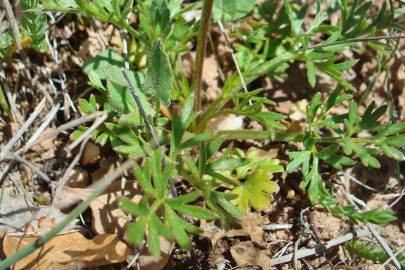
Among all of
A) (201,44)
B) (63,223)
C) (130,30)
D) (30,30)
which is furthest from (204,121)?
(63,223)

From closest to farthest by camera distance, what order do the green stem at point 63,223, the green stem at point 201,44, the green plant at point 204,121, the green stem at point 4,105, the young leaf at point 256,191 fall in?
1. the green stem at point 63,223
2. the green plant at point 204,121
3. the green stem at point 201,44
4. the young leaf at point 256,191
5. the green stem at point 4,105

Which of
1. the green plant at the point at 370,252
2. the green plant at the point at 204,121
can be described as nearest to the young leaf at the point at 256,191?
the green plant at the point at 204,121

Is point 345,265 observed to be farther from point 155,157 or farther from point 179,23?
point 179,23

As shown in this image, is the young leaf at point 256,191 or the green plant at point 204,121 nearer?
the green plant at point 204,121

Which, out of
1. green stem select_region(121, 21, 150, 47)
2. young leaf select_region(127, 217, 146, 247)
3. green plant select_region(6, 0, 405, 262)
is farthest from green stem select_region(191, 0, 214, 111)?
young leaf select_region(127, 217, 146, 247)

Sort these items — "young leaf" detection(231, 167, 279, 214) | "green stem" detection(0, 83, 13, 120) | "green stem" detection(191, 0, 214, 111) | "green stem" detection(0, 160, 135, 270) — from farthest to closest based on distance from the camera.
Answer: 1. "green stem" detection(0, 83, 13, 120)
2. "young leaf" detection(231, 167, 279, 214)
3. "green stem" detection(191, 0, 214, 111)
4. "green stem" detection(0, 160, 135, 270)

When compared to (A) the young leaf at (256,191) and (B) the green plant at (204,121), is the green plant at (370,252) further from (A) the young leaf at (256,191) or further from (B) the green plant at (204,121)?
(A) the young leaf at (256,191)

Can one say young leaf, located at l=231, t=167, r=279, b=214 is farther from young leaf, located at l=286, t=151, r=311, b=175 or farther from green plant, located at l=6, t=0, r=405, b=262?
young leaf, located at l=286, t=151, r=311, b=175

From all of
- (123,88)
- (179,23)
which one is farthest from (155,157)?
(179,23)
